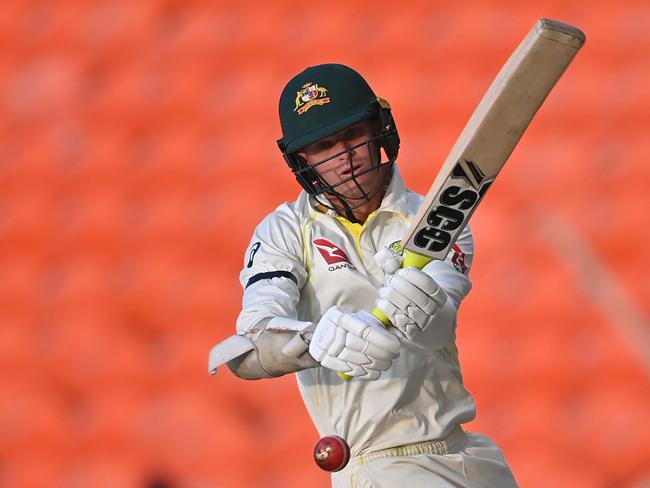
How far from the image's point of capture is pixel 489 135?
6.79 feet

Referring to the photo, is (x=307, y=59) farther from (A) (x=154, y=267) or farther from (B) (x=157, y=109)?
(A) (x=154, y=267)

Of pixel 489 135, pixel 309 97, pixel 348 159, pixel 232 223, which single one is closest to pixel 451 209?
pixel 489 135

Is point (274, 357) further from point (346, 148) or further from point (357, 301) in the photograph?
point (346, 148)

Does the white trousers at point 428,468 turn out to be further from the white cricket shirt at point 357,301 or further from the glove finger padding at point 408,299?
the glove finger padding at point 408,299

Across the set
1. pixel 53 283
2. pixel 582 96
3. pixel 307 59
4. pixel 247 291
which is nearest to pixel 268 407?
pixel 53 283

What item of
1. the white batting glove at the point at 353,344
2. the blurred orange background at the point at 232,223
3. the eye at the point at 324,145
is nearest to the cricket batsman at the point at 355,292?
the eye at the point at 324,145

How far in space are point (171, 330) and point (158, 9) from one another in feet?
3.45

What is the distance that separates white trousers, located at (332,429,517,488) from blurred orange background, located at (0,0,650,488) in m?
1.43

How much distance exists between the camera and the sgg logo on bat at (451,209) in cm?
212

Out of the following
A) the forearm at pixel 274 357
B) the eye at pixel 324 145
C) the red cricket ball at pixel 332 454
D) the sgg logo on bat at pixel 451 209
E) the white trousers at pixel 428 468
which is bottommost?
the white trousers at pixel 428 468

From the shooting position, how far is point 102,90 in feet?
13.7

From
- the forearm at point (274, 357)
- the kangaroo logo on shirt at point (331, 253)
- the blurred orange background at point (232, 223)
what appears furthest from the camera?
the blurred orange background at point (232, 223)

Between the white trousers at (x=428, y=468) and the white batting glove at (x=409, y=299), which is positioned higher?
the white batting glove at (x=409, y=299)

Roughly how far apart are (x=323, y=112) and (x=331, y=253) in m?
0.26
